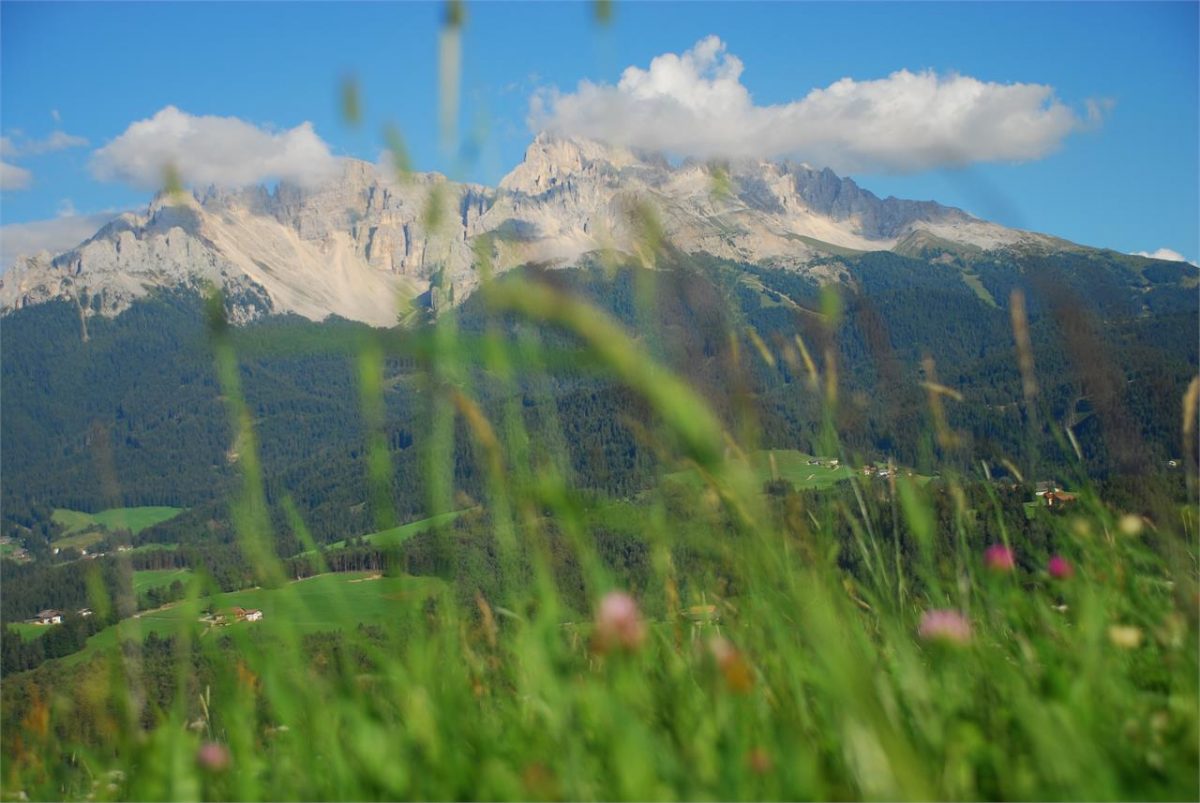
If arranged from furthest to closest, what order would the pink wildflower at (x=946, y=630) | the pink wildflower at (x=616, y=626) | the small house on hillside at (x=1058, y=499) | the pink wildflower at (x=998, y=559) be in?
the small house on hillside at (x=1058, y=499) < the pink wildflower at (x=998, y=559) < the pink wildflower at (x=946, y=630) < the pink wildflower at (x=616, y=626)

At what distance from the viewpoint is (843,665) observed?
1.54 meters

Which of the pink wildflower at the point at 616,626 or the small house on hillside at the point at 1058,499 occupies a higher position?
the pink wildflower at the point at 616,626

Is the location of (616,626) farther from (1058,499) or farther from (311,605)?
(1058,499)

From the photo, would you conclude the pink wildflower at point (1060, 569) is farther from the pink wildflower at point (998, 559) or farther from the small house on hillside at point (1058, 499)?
the small house on hillside at point (1058, 499)

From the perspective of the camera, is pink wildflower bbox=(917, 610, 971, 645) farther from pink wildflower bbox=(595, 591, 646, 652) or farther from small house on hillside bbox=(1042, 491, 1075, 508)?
small house on hillside bbox=(1042, 491, 1075, 508)

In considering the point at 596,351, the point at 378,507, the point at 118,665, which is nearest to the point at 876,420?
the point at 378,507

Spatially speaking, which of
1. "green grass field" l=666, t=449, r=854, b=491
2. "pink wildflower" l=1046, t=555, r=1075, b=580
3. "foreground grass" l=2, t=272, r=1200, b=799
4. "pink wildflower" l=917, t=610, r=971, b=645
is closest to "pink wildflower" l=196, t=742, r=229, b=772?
"foreground grass" l=2, t=272, r=1200, b=799

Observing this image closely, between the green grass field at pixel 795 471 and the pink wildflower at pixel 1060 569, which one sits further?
the green grass field at pixel 795 471

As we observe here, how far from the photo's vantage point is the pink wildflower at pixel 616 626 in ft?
6.68

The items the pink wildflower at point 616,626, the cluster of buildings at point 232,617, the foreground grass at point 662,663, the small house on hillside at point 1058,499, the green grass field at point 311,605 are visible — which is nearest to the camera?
the foreground grass at point 662,663

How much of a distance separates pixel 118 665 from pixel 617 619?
192cm

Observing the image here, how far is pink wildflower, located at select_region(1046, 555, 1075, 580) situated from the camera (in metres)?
3.09

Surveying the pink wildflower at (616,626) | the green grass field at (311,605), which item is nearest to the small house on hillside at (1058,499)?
the green grass field at (311,605)

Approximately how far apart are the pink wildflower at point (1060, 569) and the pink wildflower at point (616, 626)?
5.05ft
